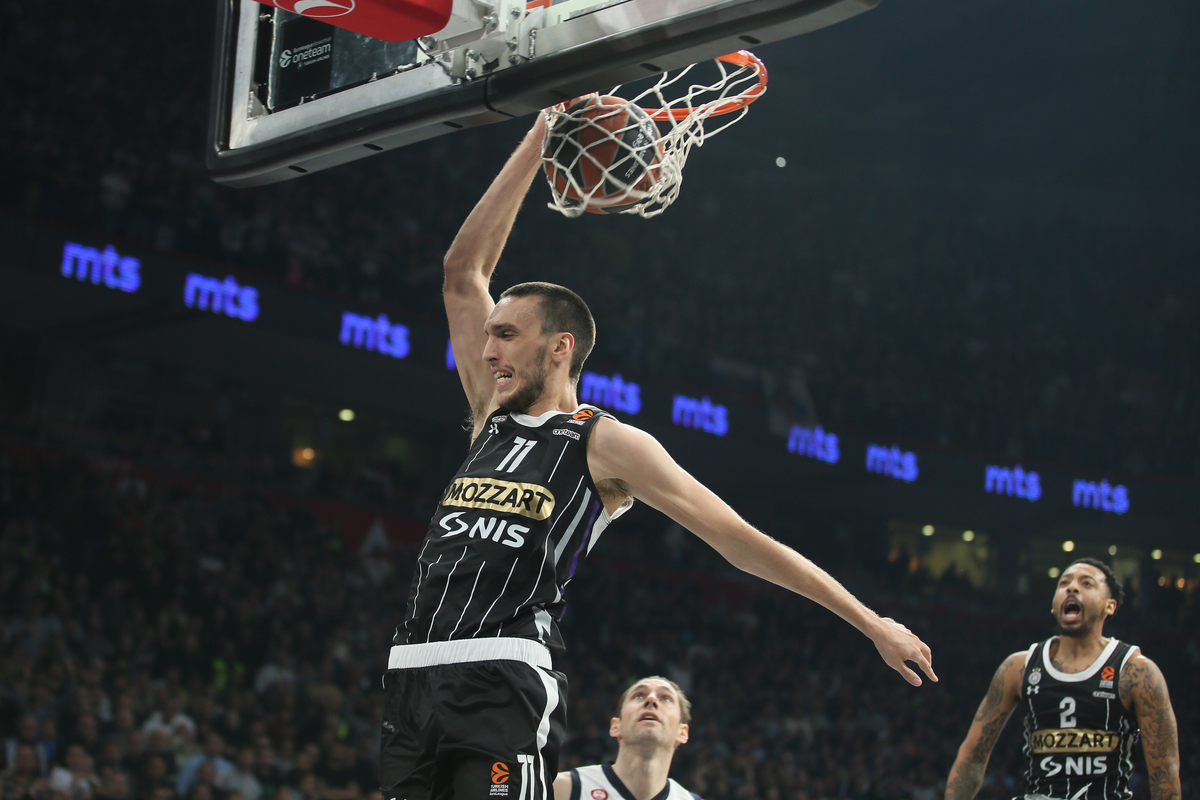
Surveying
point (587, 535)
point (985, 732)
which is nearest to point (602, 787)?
point (985, 732)

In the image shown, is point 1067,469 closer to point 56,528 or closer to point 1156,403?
point 1156,403

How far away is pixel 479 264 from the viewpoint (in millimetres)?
3748

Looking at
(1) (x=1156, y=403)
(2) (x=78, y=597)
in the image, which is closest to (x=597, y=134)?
(2) (x=78, y=597)

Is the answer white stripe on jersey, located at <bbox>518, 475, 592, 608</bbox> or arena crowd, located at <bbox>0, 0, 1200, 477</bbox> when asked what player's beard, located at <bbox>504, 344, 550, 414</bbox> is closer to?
white stripe on jersey, located at <bbox>518, 475, 592, 608</bbox>

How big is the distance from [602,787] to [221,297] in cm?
1162

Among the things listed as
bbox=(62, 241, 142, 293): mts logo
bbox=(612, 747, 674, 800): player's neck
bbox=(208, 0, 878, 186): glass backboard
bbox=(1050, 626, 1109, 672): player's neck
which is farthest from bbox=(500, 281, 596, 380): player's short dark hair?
bbox=(62, 241, 142, 293): mts logo

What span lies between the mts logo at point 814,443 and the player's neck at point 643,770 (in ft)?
50.3

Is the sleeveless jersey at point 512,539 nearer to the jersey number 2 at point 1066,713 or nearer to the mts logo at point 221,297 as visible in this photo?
the jersey number 2 at point 1066,713

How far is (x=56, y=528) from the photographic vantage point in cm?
1322

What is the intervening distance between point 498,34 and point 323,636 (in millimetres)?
11613

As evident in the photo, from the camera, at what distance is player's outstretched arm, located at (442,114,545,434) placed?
11.9 ft

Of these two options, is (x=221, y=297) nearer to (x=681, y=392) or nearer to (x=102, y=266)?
(x=102, y=266)

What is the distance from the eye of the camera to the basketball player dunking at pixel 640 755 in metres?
5.09

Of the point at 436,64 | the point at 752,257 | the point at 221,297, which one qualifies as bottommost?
Result: the point at 436,64
